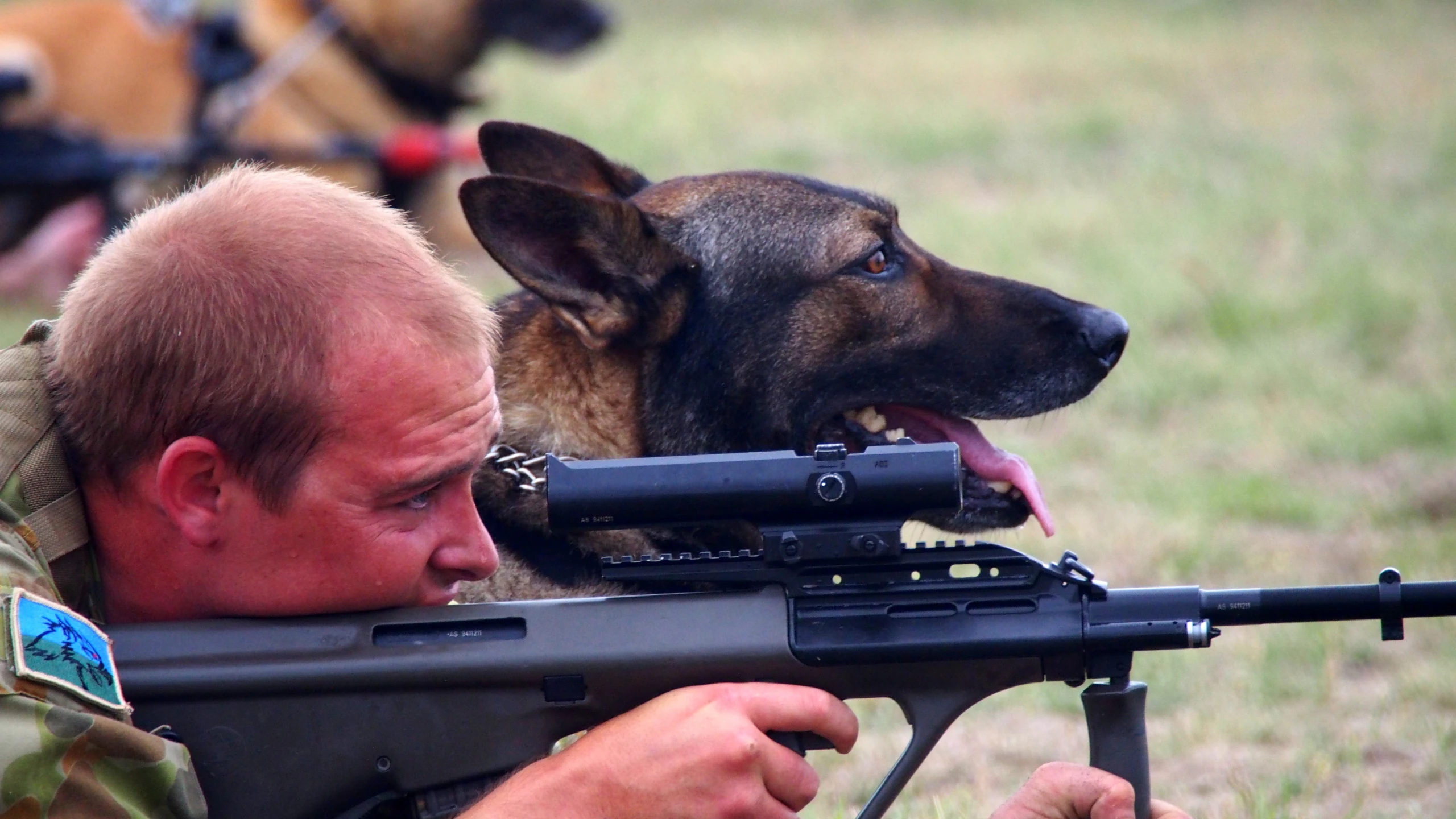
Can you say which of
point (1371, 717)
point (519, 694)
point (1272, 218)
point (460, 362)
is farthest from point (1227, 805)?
point (1272, 218)

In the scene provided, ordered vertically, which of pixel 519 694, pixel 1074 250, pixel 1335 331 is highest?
pixel 1074 250

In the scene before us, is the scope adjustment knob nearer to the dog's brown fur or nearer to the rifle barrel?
the rifle barrel

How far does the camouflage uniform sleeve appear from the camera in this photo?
1.95m

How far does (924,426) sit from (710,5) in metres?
17.8

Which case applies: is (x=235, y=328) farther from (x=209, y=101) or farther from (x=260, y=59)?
(x=260, y=59)

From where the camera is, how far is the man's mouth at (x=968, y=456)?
329 centimetres

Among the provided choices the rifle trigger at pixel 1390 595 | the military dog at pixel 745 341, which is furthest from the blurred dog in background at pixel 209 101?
the rifle trigger at pixel 1390 595

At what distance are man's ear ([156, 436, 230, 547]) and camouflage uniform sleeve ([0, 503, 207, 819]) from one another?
0.22 meters

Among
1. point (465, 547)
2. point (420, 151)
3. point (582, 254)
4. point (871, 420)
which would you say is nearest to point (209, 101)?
point (420, 151)

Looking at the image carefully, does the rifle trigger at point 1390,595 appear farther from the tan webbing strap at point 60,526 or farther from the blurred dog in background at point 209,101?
the blurred dog in background at point 209,101

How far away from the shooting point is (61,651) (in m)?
2.06

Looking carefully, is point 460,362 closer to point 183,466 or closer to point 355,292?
point 355,292

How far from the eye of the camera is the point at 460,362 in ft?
7.97

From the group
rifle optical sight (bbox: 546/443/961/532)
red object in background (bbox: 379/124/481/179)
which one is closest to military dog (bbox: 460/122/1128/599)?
rifle optical sight (bbox: 546/443/961/532)
